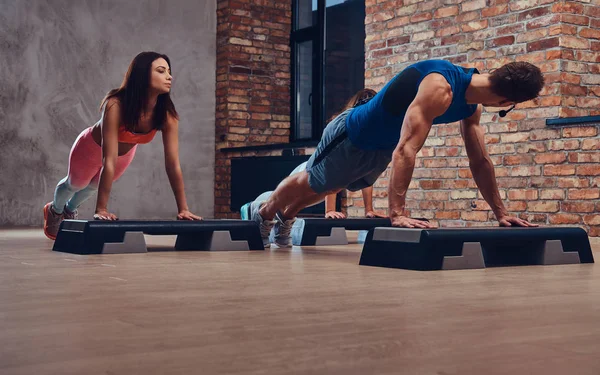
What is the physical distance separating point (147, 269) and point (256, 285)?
26.3 inches

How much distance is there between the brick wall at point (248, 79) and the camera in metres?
8.02

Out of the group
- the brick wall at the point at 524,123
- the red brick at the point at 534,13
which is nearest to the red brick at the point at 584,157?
the brick wall at the point at 524,123

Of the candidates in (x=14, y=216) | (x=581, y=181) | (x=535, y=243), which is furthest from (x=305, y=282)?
(x=14, y=216)

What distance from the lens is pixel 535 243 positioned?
3264 mm

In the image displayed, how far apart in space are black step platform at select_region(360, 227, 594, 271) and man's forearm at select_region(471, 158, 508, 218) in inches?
6.5

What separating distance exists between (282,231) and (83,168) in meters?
1.19

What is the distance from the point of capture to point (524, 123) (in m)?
5.09

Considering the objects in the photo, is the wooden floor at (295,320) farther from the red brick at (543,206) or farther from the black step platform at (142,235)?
the red brick at (543,206)

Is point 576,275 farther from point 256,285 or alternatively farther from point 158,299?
point 158,299

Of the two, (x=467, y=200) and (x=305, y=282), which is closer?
(x=305, y=282)

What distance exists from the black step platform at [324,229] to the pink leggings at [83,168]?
100 cm

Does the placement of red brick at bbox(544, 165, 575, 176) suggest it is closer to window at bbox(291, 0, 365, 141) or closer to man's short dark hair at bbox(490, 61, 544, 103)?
man's short dark hair at bbox(490, 61, 544, 103)

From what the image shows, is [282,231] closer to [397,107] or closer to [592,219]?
[397,107]

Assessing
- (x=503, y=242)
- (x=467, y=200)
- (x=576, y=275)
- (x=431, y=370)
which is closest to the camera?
(x=431, y=370)
